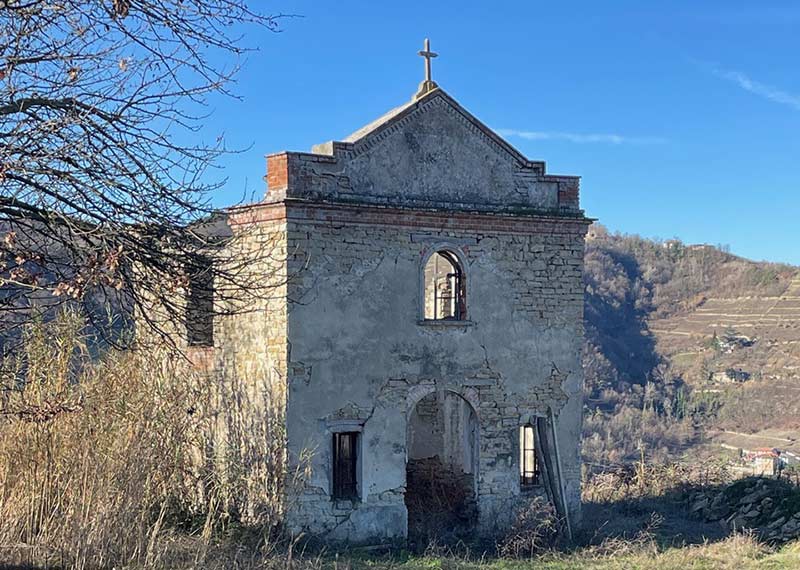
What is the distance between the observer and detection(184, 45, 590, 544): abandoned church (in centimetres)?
1291

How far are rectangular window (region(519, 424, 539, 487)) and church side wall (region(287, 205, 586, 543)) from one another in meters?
0.44

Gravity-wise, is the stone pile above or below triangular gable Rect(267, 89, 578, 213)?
below

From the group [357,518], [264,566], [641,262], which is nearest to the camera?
[264,566]

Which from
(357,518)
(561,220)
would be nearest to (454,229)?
(561,220)

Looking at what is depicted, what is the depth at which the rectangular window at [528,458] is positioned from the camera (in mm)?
14922

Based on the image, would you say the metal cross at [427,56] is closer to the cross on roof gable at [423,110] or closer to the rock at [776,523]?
the cross on roof gable at [423,110]

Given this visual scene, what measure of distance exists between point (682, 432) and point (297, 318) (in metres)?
34.4

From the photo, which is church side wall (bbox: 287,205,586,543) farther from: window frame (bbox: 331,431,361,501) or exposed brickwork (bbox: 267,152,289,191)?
exposed brickwork (bbox: 267,152,289,191)

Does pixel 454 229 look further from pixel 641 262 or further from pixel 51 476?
pixel 641 262

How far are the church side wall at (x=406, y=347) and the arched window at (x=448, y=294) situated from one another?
204 mm

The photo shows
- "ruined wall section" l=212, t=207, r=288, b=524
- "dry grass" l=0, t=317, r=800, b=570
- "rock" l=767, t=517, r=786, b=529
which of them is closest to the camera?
"dry grass" l=0, t=317, r=800, b=570

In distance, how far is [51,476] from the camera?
9328 millimetres

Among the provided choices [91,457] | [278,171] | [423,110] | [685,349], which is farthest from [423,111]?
[685,349]

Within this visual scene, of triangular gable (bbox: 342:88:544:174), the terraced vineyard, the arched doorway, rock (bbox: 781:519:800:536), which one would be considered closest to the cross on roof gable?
triangular gable (bbox: 342:88:544:174)
